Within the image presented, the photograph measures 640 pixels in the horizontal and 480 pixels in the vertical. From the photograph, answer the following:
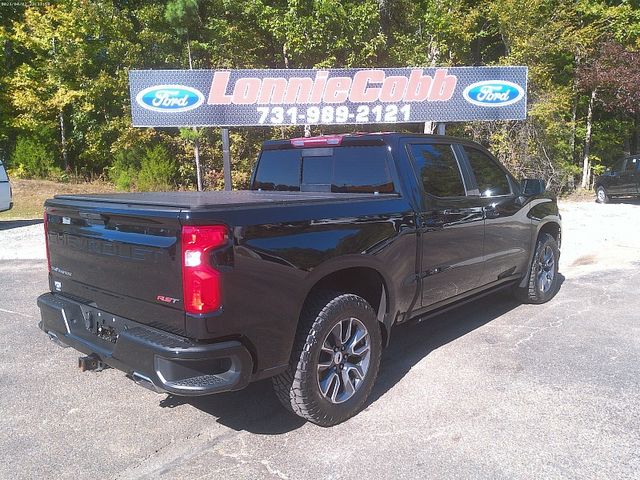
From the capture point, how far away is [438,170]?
14.5ft

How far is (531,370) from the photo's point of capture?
168 inches

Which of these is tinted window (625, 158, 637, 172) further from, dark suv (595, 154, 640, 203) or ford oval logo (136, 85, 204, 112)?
ford oval logo (136, 85, 204, 112)

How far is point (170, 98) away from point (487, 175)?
10.4 m

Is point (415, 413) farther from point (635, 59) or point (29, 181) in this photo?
point (29, 181)

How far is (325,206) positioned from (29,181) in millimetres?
21952

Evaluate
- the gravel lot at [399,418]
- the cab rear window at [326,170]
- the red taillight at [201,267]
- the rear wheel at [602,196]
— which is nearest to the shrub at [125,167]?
the gravel lot at [399,418]

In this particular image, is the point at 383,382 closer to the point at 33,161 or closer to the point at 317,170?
the point at 317,170

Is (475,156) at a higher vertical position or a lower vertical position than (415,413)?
higher

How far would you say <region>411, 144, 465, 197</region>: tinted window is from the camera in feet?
13.9

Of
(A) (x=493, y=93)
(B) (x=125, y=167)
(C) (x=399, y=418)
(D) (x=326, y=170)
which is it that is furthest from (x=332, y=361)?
(B) (x=125, y=167)

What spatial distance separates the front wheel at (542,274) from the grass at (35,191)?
14.6 m

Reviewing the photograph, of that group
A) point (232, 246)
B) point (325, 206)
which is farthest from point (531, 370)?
point (232, 246)

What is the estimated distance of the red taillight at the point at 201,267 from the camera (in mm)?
2684

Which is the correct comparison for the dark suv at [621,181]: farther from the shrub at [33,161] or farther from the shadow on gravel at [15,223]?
the shrub at [33,161]
